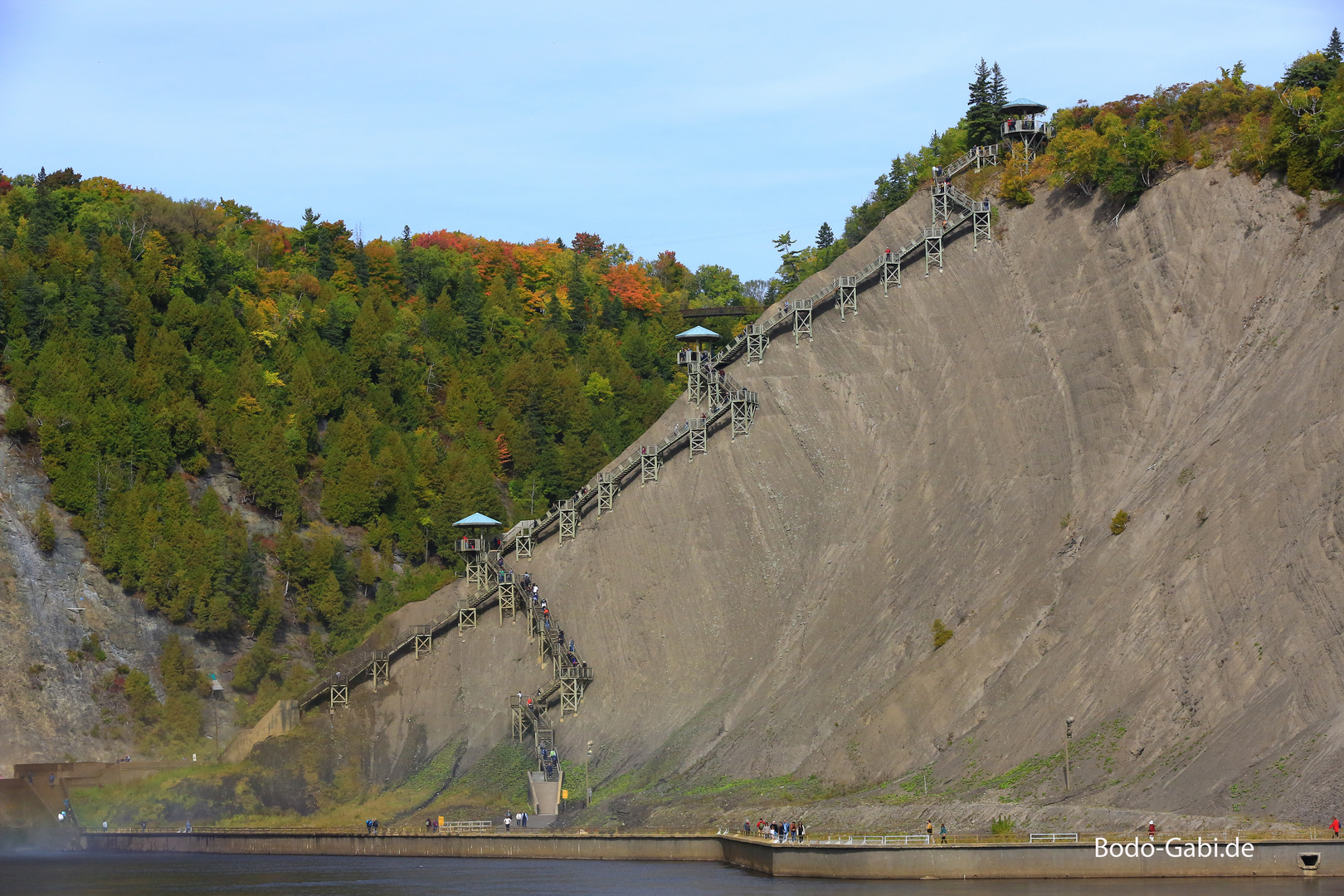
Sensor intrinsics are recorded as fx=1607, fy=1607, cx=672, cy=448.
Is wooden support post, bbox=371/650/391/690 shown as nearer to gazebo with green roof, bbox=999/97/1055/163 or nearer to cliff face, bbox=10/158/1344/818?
cliff face, bbox=10/158/1344/818

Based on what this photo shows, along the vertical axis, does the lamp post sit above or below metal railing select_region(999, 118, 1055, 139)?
below

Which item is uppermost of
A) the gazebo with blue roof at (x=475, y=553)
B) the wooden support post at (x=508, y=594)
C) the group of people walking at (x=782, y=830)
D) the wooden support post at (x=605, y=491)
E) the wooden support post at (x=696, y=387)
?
the wooden support post at (x=696, y=387)

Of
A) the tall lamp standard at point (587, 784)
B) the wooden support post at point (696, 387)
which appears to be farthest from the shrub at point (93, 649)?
the wooden support post at point (696, 387)

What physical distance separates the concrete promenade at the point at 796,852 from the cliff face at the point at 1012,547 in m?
2.27

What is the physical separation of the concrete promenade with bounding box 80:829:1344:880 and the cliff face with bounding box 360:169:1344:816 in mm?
2272

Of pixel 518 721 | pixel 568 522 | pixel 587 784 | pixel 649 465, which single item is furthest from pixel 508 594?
pixel 587 784

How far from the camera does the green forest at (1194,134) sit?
70.4 meters

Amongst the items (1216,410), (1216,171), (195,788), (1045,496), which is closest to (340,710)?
(195,788)

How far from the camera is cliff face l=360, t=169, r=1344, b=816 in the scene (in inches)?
2189

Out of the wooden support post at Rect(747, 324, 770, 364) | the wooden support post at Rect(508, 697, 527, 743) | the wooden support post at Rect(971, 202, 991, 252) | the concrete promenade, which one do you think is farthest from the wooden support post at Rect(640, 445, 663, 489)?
the concrete promenade

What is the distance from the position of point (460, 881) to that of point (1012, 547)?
2697 cm

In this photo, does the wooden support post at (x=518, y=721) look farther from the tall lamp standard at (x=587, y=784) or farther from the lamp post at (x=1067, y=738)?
the lamp post at (x=1067, y=738)

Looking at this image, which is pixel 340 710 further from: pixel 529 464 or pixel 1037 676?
pixel 1037 676

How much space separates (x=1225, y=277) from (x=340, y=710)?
153 ft
